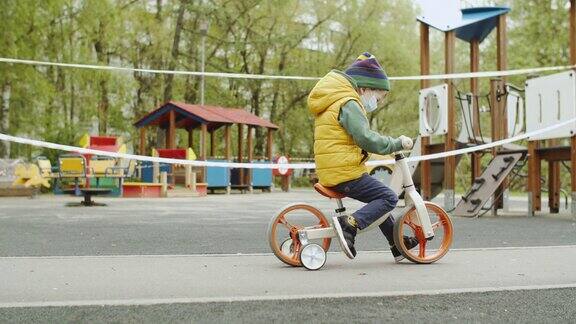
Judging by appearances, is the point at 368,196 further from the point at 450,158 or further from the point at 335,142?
the point at 450,158

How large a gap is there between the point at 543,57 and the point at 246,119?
14313 millimetres

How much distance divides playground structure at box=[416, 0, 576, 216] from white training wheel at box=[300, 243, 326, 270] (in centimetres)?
691

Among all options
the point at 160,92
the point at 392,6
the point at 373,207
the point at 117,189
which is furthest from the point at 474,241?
the point at 392,6

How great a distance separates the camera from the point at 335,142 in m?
5.24

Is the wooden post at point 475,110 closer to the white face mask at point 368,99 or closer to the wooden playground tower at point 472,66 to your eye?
the wooden playground tower at point 472,66

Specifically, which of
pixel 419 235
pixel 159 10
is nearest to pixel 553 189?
pixel 419 235

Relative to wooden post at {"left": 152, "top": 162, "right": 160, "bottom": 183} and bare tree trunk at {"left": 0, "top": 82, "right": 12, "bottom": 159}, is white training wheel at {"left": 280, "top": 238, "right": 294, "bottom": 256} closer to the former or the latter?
wooden post at {"left": 152, "top": 162, "right": 160, "bottom": 183}

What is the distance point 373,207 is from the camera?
17.3ft

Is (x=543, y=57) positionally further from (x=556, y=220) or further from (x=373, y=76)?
(x=373, y=76)

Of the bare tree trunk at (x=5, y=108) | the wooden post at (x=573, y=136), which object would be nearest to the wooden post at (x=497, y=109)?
the wooden post at (x=573, y=136)

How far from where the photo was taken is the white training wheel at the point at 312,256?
516cm

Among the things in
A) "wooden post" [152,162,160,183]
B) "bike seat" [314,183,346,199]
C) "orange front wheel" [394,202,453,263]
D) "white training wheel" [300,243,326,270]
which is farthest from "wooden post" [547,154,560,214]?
"wooden post" [152,162,160,183]

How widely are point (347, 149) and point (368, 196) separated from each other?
365mm

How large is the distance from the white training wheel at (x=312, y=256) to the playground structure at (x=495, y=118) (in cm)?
691
